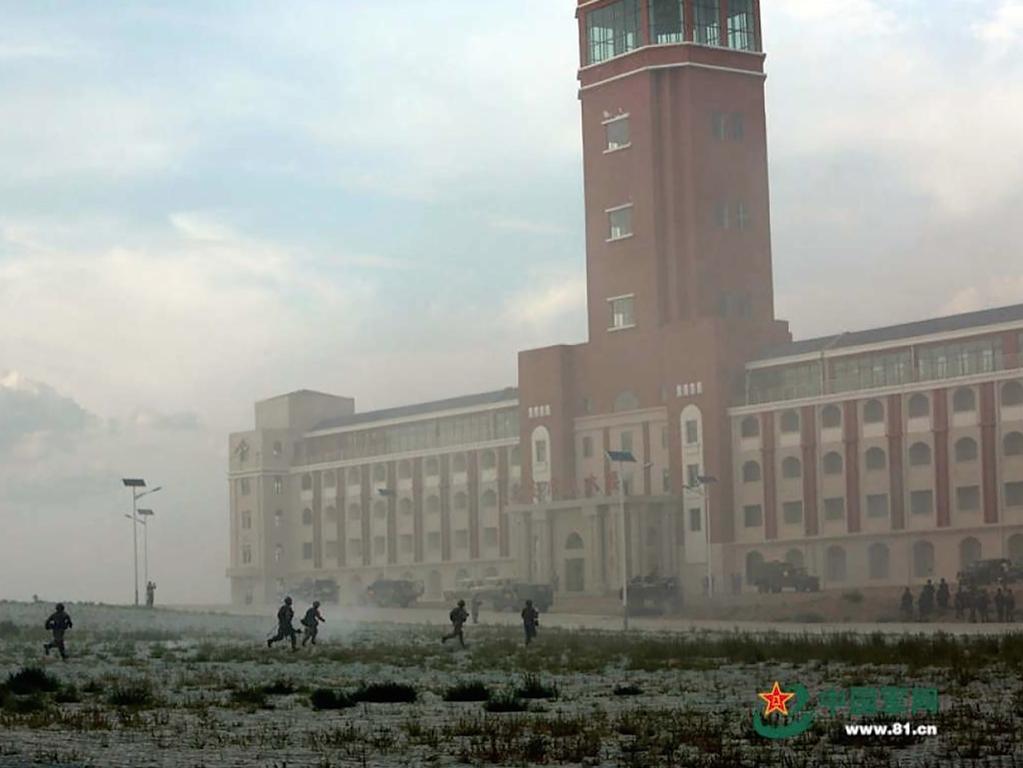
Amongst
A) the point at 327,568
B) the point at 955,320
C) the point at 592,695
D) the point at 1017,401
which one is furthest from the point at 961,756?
the point at 327,568

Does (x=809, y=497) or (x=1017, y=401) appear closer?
(x=1017, y=401)

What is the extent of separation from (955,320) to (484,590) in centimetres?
3099

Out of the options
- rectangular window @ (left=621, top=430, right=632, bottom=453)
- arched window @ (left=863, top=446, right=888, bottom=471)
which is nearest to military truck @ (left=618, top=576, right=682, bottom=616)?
arched window @ (left=863, top=446, right=888, bottom=471)

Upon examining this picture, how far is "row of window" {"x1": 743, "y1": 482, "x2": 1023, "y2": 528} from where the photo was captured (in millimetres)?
96062

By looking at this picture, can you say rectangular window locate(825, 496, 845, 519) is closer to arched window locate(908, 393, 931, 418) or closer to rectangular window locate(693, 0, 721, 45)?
arched window locate(908, 393, 931, 418)

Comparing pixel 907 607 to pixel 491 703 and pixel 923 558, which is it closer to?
pixel 923 558

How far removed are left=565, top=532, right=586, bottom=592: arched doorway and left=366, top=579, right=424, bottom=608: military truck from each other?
9.70m

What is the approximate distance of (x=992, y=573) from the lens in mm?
84438

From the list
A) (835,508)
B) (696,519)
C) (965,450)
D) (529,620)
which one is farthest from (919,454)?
(529,620)

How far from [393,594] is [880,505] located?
30.6 meters

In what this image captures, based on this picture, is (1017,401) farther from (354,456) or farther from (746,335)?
(354,456)

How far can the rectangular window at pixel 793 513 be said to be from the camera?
106250 millimetres

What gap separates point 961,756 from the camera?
22.2 metres

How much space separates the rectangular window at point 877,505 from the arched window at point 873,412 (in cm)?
423
